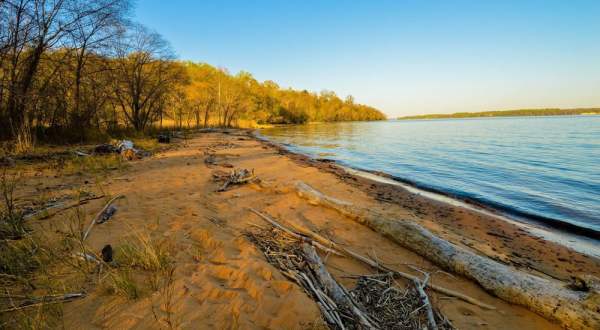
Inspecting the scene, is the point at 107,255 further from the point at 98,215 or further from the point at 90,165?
the point at 90,165

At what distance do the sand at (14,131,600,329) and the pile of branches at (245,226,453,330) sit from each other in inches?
5.7

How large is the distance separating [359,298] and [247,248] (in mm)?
1560

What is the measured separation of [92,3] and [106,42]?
2481 millimetres

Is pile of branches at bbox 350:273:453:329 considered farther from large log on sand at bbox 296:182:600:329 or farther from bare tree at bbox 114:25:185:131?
bare tree at bbox 114:25:185:131

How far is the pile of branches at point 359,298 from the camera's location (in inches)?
80.3

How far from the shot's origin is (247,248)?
3.26m

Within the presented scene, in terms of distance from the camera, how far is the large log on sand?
2293 millimetres

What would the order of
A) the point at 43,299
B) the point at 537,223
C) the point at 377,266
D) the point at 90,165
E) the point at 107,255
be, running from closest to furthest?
the point at 43,299 < the point at 107,255 < the point at 377,266 < the point at 537,223 < the point at 90,165

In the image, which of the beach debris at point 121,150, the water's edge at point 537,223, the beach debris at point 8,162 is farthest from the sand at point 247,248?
the beach debris at point 121,150

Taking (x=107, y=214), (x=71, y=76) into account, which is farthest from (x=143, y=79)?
(x=107, y=214)

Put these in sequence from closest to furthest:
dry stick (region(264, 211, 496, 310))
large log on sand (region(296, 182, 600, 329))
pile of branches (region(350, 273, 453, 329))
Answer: pile of branches (region(350, 273, 453, 329)) < large log on sand (region(296, 182, 600, 329)) < dry stick (region(264, 211, 496, 310))

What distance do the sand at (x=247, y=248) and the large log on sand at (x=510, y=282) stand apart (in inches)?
4.6

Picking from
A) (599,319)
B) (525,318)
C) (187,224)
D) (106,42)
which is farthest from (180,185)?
(106,42)

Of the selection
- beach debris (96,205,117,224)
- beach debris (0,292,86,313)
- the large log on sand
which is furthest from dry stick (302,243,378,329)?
beach debris (96,205,117,224)
